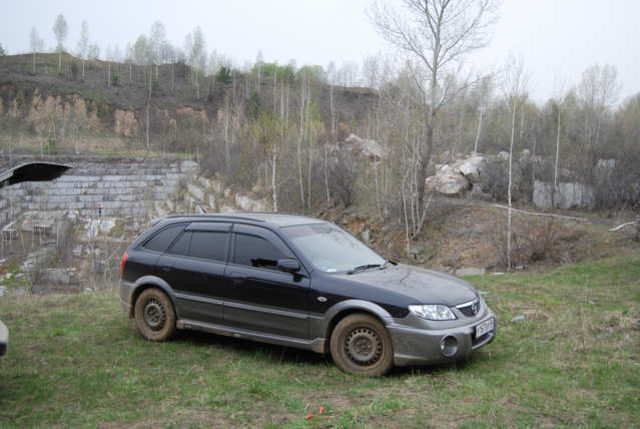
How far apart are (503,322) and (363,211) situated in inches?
641

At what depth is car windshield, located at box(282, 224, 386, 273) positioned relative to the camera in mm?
6223

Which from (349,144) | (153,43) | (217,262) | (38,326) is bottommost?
(38,326)

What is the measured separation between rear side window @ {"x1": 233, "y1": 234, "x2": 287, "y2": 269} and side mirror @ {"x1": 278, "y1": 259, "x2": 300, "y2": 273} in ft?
0.76

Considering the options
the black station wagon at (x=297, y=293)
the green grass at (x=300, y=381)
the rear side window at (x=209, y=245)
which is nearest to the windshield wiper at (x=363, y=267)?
the black station wagon at (x=297, y=293)

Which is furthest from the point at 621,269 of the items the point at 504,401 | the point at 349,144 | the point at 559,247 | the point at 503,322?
the point at 349,144

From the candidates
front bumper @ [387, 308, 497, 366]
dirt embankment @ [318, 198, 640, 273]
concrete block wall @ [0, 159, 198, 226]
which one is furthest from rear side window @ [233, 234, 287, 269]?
concrete block wall @ [0, 159, 198, 226]

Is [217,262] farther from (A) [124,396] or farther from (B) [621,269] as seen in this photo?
(B) [621,269]

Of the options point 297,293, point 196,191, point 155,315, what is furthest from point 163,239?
point 196,191

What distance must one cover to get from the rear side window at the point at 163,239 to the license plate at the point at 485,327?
3.58 m

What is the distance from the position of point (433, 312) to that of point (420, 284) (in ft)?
1.68

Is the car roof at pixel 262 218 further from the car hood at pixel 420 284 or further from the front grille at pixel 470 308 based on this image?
the front grille at pixel 470 308

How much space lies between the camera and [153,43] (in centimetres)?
8850

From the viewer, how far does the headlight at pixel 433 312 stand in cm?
549

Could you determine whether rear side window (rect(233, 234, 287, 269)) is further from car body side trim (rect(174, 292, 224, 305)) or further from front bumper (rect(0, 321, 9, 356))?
front bumper (rect(0, 321, 9, 356))
